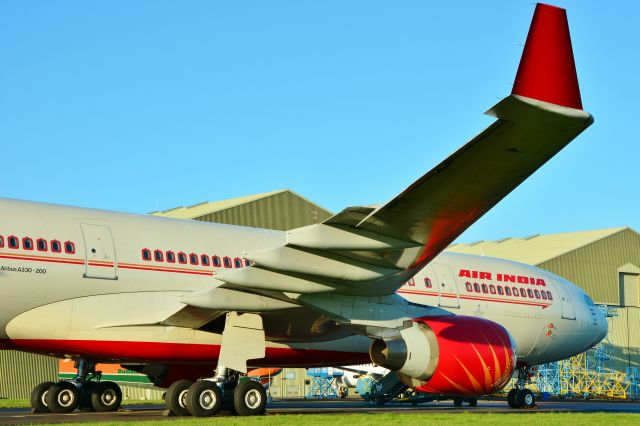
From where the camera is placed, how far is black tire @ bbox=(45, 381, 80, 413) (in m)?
17.8

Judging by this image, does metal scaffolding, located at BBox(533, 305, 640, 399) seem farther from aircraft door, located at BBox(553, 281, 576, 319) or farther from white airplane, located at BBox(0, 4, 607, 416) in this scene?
white airplane, located at BBox(0, 4, 607, 416)

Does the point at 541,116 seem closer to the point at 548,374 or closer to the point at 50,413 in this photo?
the point at 50,413

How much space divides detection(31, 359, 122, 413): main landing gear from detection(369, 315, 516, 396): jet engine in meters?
6.44

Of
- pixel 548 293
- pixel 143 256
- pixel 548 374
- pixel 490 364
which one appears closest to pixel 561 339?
pixel 548 293

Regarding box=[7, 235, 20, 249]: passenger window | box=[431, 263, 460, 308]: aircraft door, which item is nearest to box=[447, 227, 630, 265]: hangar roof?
box=[431, 263, 460, 308]: aircraft door

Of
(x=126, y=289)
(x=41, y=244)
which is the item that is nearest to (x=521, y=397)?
(x=126, y=289)

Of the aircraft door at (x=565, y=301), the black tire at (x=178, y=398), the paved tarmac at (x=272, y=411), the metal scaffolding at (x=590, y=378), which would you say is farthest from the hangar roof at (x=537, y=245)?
the black tire at (x=178, y=398)

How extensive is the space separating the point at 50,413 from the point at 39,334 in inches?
114

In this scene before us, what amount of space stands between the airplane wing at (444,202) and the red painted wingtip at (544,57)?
0.04 ft

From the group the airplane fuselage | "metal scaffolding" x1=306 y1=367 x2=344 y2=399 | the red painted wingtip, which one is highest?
the red painted wingtip

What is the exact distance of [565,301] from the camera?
22812mm

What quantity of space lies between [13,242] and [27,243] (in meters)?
0.23

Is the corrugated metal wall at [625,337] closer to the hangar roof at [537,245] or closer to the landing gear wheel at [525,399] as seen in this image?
the hangar roof at [537,245]

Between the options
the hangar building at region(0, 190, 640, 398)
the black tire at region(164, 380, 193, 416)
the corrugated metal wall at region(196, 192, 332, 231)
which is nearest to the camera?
the black tire at region(164, 380, 193, 416)
